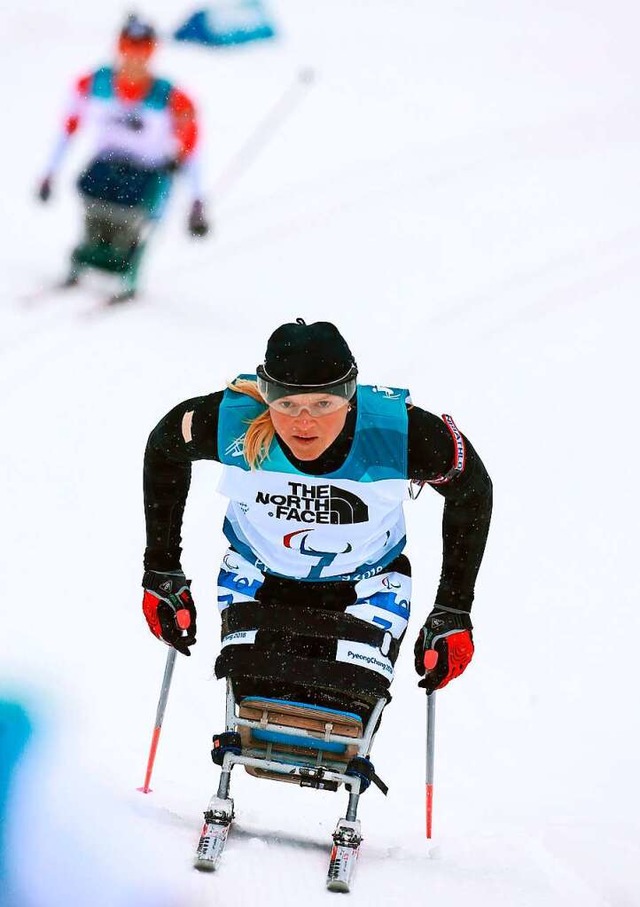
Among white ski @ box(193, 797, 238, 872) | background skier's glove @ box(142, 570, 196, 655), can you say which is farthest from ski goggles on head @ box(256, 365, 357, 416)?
white ski @ box(193, 797, 238, 872)

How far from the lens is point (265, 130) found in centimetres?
1351

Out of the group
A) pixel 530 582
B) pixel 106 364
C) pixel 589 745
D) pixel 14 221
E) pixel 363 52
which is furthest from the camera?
pixel 363 52

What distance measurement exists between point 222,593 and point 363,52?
42.3 feet

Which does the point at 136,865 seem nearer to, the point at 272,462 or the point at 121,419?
the point at 272,462

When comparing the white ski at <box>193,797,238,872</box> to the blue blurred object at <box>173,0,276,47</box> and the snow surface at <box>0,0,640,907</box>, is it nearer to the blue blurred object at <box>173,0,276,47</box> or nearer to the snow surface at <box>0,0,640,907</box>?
the snow surface at <box>0,0,640,907</box>

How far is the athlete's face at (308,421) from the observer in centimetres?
362

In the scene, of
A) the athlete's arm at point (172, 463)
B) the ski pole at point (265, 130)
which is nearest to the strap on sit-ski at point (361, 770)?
the athlete's arm at point (172, 463)

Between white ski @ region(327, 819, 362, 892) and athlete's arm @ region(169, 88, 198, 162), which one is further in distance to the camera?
athlete's arm @ region(169, 88, 198, 162)

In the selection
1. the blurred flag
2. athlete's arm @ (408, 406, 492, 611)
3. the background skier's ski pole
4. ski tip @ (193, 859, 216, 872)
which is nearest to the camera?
the blurred flag

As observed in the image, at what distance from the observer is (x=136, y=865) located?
368 centimetres

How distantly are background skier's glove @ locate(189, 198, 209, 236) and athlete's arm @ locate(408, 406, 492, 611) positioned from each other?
4915mm

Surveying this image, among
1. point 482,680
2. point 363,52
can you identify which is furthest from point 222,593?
point 363,52

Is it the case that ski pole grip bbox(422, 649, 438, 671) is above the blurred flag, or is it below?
above

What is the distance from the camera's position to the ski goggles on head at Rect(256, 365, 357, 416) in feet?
11.8
